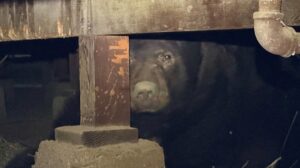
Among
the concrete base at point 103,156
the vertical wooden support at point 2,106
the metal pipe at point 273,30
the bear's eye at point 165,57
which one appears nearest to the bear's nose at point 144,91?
the bear's eye at point 165,57

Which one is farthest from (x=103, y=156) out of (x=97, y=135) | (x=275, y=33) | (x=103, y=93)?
(x=275, y=33)

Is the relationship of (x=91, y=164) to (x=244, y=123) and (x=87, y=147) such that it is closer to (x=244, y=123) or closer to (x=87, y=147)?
(x=87, y=147)

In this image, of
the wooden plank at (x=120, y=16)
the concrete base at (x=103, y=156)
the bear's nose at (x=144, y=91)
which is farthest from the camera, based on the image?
the bear's nose at (x=144, y=91)

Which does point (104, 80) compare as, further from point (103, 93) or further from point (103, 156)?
point (103, 156)

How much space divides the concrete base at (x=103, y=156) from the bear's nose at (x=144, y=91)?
2.17m

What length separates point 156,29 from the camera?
3.43m

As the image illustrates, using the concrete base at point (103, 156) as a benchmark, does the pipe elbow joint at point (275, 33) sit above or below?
above

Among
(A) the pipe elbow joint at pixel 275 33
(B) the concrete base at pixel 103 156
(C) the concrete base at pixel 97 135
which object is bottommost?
(B) the concrete base at pixel 103 156

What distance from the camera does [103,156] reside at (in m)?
3.55

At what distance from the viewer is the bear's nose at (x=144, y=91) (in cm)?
602

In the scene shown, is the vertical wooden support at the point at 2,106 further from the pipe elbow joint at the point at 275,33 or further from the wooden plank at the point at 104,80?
the pipe elbow joint at the point at 275,33

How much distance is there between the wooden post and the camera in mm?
3668

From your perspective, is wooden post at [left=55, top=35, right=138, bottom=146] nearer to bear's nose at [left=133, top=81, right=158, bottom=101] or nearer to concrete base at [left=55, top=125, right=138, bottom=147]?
concrete base at [left=55, top=125, right=138, bottom=147]

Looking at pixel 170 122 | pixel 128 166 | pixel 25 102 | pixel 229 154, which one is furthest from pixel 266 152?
pixel 25 102
